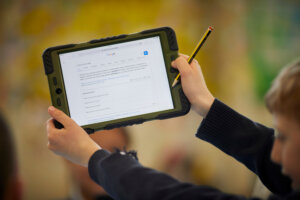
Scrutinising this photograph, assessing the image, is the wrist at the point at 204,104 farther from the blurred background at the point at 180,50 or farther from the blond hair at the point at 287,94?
the blurred background at the point at 180,50

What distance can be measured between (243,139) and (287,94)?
0.18 meters

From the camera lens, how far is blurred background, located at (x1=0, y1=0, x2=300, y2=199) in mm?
1727

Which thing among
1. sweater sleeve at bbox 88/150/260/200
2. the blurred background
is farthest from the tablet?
the blurred background

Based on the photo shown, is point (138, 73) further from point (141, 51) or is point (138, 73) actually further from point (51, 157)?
point (51, 157)

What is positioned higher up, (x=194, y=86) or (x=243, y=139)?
(x=194, y=86)

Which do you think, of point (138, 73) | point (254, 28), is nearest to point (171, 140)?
point (254, 28)

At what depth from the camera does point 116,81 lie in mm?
778

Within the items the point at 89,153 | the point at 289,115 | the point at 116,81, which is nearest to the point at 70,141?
the point at 89,153

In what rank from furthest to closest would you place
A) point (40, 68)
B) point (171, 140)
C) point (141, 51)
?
point (171, 140), point (40, 68), point (141, 51)

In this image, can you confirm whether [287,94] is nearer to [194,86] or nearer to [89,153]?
[194,86]

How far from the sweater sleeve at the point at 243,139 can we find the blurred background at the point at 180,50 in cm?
105

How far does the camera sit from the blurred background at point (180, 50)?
5.66 feet

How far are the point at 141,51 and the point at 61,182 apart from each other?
3.85ft

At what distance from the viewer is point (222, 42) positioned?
186 centimetres
